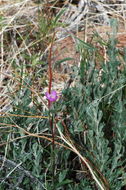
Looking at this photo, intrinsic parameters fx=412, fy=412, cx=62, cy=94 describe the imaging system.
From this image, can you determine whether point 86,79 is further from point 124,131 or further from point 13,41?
point 13,41

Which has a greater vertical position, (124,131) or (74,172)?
(124,131)

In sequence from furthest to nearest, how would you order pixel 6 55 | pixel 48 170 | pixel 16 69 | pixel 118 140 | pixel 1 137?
1. pixel 6 55
2. pixel 16 69
3. pixel 1 137
4. pixel 48 170
5. pixel 118 140

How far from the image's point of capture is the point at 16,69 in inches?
125

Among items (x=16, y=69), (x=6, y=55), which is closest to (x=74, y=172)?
(x=16, y=69)

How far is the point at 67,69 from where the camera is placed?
3309 millimetres

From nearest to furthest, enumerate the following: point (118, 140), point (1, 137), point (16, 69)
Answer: point (118, 140) < point (1, 137) < point (16, 69)

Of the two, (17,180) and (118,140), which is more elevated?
(118,140)

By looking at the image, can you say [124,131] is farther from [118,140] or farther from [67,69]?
[67,69]

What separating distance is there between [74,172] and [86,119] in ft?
1.04

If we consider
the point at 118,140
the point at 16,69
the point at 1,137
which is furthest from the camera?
the point at 16,69

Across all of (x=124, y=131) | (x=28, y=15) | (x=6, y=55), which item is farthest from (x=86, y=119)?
(x=28, y=15)

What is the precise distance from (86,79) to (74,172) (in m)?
0.57

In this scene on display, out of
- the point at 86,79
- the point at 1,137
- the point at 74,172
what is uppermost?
the point at 86,79

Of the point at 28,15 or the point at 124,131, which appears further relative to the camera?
the point at 28,15
